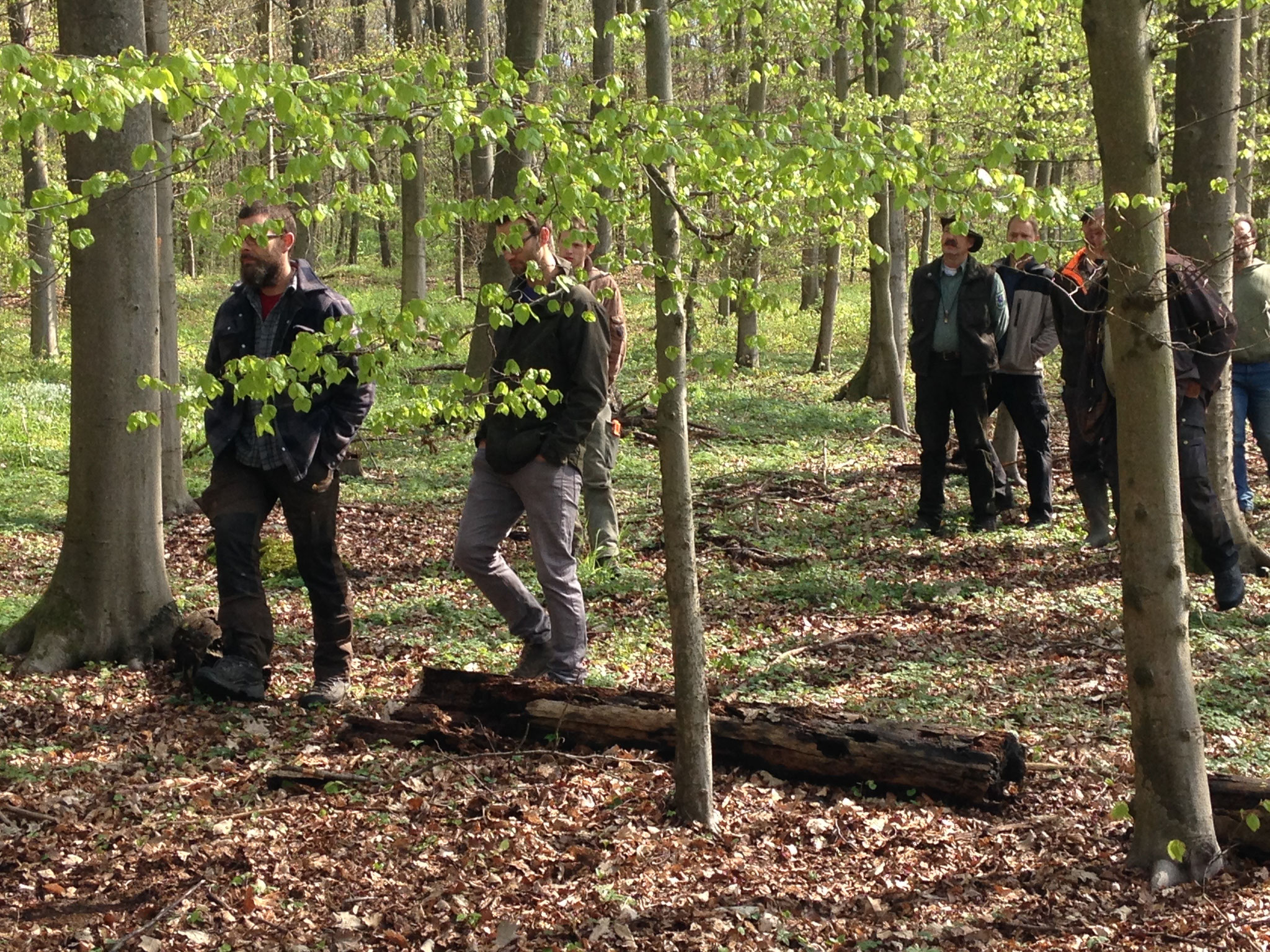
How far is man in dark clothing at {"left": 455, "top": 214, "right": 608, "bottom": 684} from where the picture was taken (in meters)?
5.46

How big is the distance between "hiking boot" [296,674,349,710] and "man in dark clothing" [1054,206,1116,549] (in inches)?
185

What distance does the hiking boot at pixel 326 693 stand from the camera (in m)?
5.78

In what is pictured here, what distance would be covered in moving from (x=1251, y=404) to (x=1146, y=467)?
5.96 meters

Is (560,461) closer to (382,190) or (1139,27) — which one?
(382,190)

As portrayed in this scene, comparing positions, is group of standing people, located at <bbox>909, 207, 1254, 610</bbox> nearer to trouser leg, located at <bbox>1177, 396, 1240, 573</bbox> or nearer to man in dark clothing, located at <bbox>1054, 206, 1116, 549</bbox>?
man in dark clothing, located at <bbox>1054, 206, 1116, 549</bbox>

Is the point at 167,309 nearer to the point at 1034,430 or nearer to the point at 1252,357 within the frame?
the point at 1034,430

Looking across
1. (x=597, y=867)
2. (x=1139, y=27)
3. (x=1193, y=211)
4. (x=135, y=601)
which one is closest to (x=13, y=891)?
(x=597, y=867)

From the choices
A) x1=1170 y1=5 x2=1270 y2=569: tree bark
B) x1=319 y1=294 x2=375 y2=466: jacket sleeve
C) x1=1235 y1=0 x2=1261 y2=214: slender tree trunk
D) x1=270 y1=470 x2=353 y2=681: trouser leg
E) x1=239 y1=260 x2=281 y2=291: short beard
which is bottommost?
x1=270 y1=470 x2=353 y2=681: trouser leg

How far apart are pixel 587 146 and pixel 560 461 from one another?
2.08m

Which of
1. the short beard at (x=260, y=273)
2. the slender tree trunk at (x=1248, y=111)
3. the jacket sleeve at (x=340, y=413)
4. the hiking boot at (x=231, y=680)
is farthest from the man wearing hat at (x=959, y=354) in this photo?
the hiking boot at (x=231, y=680)

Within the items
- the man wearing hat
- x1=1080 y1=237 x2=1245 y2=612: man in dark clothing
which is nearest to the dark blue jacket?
x1=1080 y1=237 x2=1245 y2=612: man in dark clothing

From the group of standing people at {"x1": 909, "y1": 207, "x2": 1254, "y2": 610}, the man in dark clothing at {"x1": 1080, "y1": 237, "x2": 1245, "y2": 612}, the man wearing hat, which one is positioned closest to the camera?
the man in dark clothing at {"x1": 1080, "y1": 237, "x2": 1245, "y2": 612}

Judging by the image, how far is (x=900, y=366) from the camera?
14398mm

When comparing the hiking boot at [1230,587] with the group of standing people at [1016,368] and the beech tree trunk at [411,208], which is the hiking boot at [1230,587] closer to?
the group of standing people at [1016,368]
